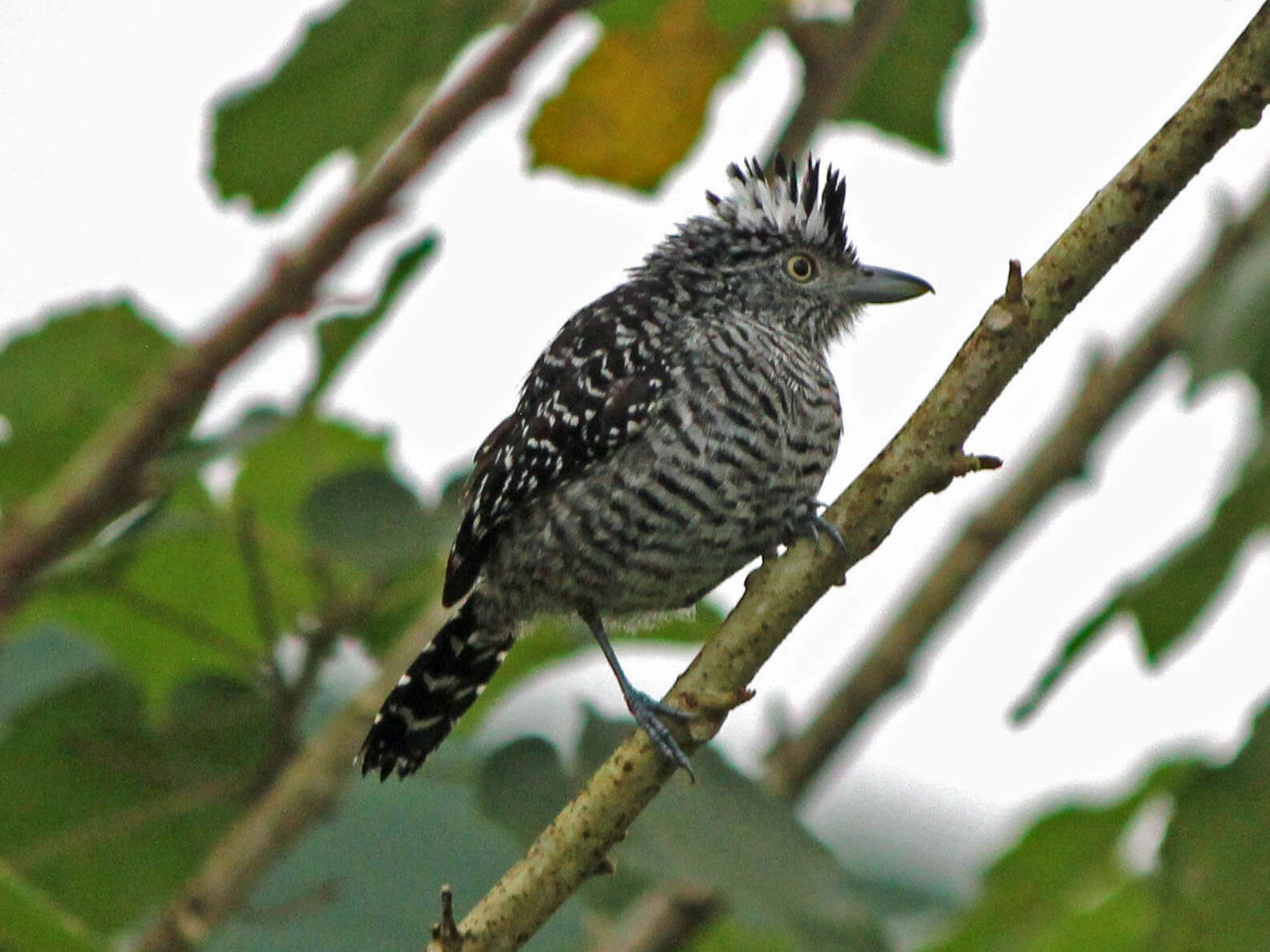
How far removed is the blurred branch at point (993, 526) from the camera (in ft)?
12.0

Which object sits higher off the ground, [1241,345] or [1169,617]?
[1241,345]

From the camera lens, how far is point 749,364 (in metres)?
3.53

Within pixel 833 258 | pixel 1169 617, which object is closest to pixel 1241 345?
pixel 1169 617

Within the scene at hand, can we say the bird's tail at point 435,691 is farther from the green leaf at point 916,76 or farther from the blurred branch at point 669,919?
the green leaf at point 916,76

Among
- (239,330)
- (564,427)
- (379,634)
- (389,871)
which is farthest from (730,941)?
(239,330)

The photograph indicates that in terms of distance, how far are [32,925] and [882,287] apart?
2.37 m

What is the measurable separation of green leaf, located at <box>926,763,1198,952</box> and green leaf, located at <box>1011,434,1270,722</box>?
0.49m

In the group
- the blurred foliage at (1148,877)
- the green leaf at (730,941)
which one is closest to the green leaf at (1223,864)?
the blurred foliage at (1148,877)

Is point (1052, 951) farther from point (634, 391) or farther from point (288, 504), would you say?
point (288, 504)

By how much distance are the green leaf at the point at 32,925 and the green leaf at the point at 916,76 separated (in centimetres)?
210

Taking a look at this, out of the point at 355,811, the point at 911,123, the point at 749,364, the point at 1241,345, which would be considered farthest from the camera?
the point at 355,811

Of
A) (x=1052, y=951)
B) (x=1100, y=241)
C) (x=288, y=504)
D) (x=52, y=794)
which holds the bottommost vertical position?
(x=52, y=794)

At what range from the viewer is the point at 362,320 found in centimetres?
317

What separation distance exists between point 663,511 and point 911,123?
914mm
